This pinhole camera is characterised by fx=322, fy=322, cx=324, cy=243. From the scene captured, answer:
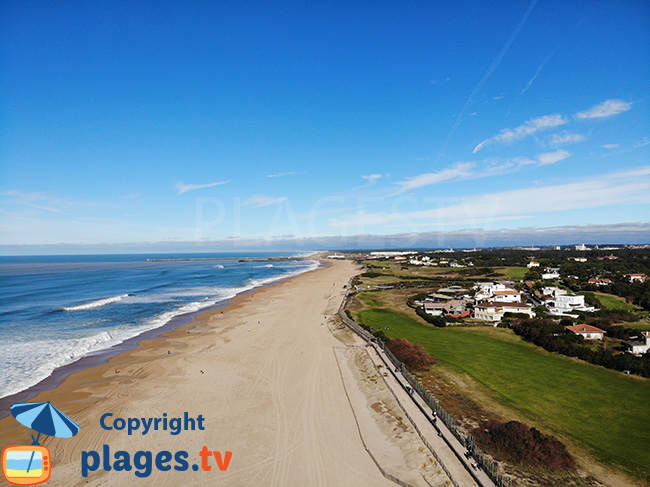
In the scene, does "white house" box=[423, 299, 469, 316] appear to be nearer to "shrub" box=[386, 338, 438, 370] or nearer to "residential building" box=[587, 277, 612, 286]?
"shrub" box=[386, 338, 438, 370]

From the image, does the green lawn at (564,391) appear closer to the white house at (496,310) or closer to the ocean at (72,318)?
the white house at (496,310)

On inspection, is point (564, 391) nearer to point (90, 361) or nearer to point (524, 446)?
point (524, 446)

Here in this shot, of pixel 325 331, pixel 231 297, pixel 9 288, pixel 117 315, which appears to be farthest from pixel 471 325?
pixel 9 288

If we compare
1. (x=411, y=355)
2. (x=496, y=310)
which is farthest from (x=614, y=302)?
(x=411, y=355)

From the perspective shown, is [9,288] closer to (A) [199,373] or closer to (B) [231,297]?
(B) [231,297]

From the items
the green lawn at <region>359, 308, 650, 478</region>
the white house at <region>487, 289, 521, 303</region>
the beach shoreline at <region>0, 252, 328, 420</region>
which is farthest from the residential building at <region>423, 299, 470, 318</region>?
the beach shoreline at <region>0, 252, 328, 420</region>

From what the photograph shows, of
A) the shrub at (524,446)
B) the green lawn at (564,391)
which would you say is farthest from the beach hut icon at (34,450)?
the green lawn at (564,391)
